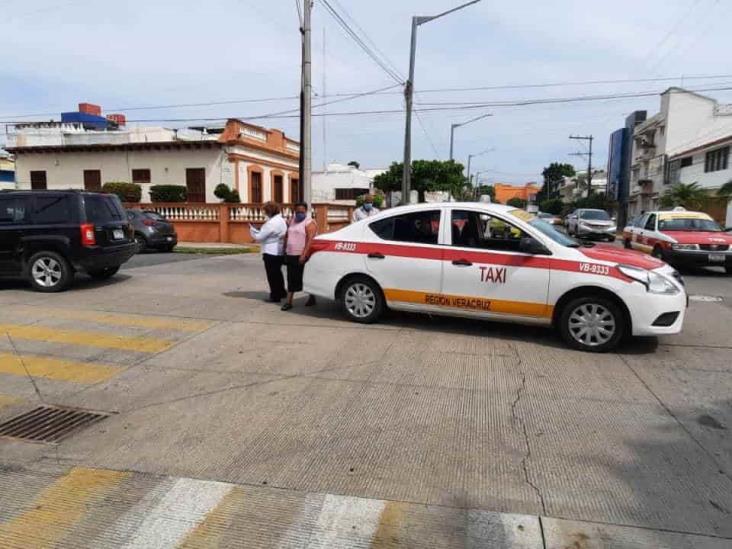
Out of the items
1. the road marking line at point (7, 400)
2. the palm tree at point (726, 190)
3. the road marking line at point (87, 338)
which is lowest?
the road marking line at point (7, 400)

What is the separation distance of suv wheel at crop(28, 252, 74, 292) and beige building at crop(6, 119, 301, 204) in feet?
56.5

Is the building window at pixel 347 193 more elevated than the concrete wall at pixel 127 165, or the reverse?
the concrete wall at pixel 127 165

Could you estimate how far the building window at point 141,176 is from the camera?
2820 centimetres

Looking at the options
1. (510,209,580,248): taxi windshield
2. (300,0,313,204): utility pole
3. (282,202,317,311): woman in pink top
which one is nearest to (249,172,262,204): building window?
(300,0,313,204): utility pole

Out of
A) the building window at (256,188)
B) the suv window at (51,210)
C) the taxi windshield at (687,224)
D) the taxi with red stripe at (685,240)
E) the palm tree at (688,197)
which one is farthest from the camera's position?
the palm tree at (688,197)

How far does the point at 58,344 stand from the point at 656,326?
6622 millimetres

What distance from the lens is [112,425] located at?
14.2ft

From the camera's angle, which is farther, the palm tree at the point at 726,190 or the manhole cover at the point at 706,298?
the palm tree at the point at 726,190

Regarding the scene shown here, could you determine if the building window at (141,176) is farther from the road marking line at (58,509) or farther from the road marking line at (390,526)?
the road marking line at (390,526)

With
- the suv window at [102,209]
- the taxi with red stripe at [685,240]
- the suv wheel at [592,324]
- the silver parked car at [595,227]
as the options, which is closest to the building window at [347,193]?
the silver parked car at [595,227]

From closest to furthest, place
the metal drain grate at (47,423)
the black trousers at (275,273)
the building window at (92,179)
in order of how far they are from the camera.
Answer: the metal drain grate at (47,423) < the black trousers at (275,273) < the building window at (92,179)

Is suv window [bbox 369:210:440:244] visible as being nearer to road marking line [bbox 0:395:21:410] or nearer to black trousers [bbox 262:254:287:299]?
black trousers [bbox 262:254:287:299]

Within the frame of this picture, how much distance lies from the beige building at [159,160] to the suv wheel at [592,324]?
21.1 meters

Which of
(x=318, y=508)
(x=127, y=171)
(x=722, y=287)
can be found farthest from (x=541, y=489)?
(x=127, y=171)
